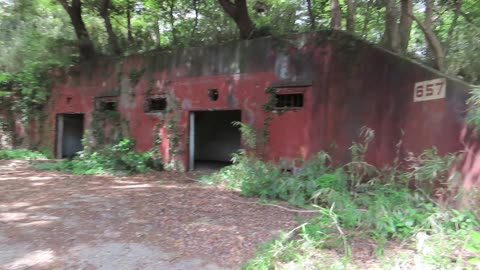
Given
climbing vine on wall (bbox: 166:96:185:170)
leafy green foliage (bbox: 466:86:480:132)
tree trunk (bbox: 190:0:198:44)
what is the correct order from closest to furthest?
1. leafy green foliage (bbox: 466:86:480:132)
2. climbing vine on wall (bbox: 166:96:185:170)
3. tree trunk (bbox: 190:0:198:44)

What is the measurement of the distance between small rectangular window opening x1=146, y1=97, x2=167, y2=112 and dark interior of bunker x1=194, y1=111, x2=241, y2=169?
2.92 metres

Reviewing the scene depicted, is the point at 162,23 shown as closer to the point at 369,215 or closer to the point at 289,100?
the point at 289,100

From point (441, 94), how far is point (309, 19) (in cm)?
631

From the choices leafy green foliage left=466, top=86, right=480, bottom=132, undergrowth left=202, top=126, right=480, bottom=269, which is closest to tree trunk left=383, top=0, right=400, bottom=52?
undergrowth left=202, top=126, right=480, bottom=269

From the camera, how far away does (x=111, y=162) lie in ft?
38.4

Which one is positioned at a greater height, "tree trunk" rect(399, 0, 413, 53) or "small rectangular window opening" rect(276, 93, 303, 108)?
"tree trunk" rect(399, 0, 413, 53)

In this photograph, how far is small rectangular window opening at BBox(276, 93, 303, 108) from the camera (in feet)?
32.2

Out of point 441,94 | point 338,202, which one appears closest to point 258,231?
point 338,202

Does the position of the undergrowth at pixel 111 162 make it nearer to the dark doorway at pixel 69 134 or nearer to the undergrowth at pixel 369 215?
the dark doorway at pixel 69 134

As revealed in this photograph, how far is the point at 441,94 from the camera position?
692cm

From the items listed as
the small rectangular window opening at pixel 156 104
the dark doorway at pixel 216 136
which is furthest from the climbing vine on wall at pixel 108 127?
the dark doorway at pixel 216 136

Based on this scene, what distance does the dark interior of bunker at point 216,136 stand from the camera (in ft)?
50.5

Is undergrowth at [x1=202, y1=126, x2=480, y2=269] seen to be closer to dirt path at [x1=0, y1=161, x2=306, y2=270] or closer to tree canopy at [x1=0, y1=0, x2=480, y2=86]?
dirt path at [x1=0, y1=161, x2=306, y2=270]

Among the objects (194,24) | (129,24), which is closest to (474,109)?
(194,24)
